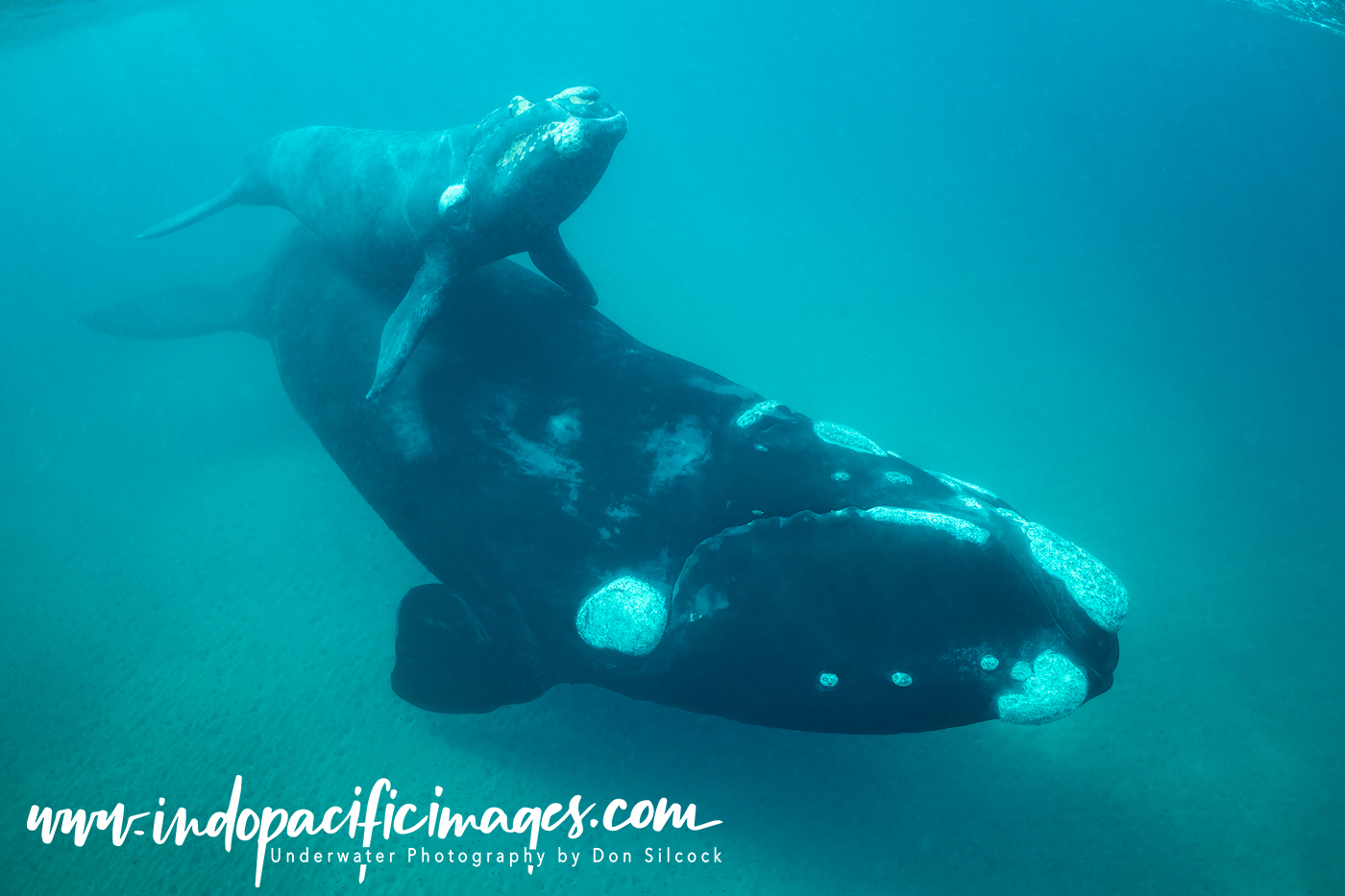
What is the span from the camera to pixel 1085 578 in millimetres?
4434

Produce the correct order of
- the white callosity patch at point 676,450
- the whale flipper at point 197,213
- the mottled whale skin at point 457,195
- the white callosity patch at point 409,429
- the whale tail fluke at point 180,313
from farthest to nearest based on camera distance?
the whale tail fluke at point 180,313, the whale flipper at point 197,213, the white callosity patch at point 409,429, the white callosity patch at point 676,450, the mottled whale skin at point 457,195

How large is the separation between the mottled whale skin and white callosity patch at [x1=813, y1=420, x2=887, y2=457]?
3.05 metres

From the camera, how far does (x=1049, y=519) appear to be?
1064cm

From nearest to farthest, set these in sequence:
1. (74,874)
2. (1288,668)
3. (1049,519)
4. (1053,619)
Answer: (1053,619) → (74,874) → (1288,668) → (1049,519)

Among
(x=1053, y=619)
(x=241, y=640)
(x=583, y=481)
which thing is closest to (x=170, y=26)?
(x=241, y=640)

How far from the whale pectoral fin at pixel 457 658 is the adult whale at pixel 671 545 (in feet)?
0.06

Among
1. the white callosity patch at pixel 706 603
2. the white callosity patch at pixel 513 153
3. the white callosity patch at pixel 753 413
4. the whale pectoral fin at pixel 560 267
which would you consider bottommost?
the white callosity patch at pixel 706 603

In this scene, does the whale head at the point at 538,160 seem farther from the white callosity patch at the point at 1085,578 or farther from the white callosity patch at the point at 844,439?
the white callosity patch at the point at 1085,578

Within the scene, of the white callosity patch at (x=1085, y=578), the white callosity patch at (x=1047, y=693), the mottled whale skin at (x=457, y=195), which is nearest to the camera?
the white callosity patch at (x=1047, y=693)

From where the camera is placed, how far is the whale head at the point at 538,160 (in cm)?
529

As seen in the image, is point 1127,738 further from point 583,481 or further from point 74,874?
point 74,874

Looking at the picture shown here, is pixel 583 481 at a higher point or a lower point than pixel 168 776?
higher

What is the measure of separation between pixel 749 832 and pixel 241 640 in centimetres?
703

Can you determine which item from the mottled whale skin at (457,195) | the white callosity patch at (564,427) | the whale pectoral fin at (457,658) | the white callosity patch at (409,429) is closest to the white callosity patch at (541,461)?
the white callosity patch at (564,427)
